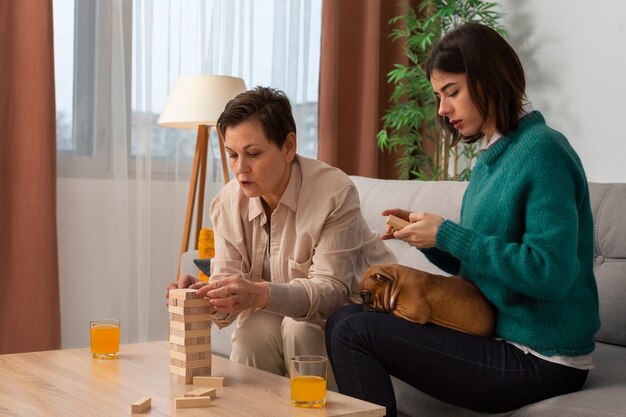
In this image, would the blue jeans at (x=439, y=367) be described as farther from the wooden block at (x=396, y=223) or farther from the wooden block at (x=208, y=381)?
the wooden block at (x=208, y=381)

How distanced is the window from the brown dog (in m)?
2.16

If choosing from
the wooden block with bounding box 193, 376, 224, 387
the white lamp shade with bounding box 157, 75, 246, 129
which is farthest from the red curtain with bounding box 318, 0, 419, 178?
the wooden block with bounding box 193, 376, 224, 387

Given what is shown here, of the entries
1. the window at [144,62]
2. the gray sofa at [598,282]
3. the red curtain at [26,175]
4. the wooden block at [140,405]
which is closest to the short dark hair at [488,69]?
the gray sofa at [598,282]

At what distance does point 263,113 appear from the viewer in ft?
6.69

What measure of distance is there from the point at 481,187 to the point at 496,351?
0.38m

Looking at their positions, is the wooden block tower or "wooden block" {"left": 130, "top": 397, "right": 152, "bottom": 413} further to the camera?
the wooden block tower

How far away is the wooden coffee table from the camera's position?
55.9 inches

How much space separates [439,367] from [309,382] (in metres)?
0.39

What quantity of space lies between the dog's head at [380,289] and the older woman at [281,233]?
18 centimetres

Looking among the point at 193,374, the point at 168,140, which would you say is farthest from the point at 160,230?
the point at 193,374

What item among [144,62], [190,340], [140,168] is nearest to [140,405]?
[190,340]

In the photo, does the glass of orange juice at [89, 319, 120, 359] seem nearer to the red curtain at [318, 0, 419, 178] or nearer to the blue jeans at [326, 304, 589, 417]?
the blue jeans at [326, 304, 589, 417]

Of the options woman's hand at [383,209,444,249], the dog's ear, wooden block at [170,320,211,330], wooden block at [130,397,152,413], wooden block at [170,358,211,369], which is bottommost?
wooden block at [170,358,211,369]

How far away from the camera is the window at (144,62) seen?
3.56 m
